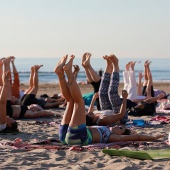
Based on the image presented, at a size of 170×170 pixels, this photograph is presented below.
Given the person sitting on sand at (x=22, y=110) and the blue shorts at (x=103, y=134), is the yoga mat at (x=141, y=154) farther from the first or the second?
the person sitting on sand at (x=22, y=110)

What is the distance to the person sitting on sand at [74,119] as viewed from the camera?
6.74 m

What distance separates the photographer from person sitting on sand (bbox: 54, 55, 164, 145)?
265 inches

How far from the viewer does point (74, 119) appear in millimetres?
6789

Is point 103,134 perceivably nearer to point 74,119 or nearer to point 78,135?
point 78,135

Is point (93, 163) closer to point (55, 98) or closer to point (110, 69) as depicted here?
point (110, 69)

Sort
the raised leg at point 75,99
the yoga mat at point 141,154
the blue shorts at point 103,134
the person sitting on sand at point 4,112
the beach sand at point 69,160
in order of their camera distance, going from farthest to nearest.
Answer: the person sitting on sand at point 4,112
the blue shorts at point 103,134
the raised leg at point 75,99
the yoga mat at point 141,154
the beach sand at point 69,160

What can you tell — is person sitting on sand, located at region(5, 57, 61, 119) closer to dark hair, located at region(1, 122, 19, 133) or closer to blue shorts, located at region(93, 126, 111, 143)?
dark hair, located at region(1, 122, 19, 133)

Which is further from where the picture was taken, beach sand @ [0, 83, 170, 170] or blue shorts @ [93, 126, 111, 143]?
blue shorts @ [93, 126, 111, 143]

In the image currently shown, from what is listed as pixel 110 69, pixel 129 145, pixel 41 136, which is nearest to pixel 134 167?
pixel 129 145

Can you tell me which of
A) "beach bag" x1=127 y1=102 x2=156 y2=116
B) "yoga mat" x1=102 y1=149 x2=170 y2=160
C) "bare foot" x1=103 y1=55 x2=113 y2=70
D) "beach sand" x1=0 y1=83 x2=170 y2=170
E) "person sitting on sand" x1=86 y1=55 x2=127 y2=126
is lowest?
"beach sand" x1=0 y1=83 x2=170 y2=170

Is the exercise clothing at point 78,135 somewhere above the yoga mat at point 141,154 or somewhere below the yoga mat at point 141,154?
above

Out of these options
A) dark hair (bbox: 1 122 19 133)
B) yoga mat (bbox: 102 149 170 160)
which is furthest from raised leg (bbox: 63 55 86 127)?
dark hair (bbox: 1 122 19 133)

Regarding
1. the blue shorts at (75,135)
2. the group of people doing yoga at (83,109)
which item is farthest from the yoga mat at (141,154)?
the group of people doing yoga at (83,109)

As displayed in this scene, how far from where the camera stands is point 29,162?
5.97 meters
